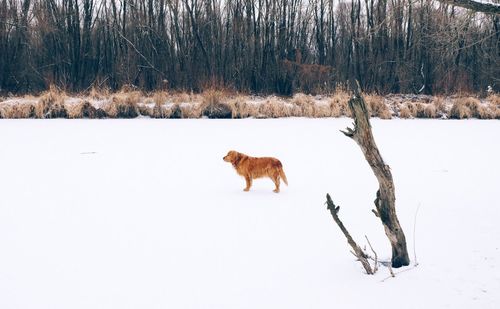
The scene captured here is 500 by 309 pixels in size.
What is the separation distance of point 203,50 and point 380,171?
18238mm

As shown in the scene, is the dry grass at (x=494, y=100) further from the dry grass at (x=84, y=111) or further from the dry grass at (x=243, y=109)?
the dry grass at (x=84, y=111)

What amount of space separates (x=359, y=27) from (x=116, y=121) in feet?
45.2

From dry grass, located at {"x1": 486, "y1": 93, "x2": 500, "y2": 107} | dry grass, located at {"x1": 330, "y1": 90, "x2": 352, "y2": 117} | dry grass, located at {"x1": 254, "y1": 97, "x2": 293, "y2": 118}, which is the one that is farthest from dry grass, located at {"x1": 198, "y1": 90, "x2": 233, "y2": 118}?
dry grass, located at {"x1": 486, "y1": 93, "x2": 500, "y2": 107}

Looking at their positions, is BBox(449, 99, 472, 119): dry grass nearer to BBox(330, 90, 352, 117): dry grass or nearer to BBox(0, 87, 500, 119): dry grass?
BBox(0, 87, 500, 119): dry grass

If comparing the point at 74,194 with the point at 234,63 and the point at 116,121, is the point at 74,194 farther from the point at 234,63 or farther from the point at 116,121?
the point at 234,63

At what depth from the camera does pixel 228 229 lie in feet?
15.4

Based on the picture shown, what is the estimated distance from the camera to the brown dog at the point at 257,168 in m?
6.22

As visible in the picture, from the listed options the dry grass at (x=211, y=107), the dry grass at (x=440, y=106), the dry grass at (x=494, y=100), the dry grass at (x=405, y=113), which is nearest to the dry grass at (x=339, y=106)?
the dry grass at (x=211, y=107)

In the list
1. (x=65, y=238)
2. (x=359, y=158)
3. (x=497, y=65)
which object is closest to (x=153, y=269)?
(x=65, y=238)

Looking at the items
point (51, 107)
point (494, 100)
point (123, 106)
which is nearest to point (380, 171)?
point (123, 106)

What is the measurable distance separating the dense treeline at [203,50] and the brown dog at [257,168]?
512 inches

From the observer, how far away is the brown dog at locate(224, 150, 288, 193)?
6219 mm

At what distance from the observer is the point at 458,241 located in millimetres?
4070

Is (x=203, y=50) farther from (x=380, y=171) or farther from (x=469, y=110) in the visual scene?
(x=380, y=171)
